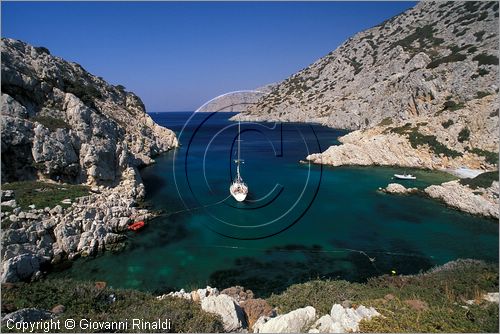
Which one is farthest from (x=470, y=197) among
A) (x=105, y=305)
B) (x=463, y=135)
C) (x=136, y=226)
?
(x=105, y=305)

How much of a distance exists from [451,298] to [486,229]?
2028 centimetres

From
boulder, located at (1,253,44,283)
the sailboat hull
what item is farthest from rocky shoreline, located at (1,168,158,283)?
the sailboat hull

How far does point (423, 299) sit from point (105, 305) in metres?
10.7

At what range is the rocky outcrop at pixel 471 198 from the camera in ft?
97.3

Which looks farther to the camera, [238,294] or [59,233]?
[59,233]

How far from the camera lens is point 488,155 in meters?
43.9

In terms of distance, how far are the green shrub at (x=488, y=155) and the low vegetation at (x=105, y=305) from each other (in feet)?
150

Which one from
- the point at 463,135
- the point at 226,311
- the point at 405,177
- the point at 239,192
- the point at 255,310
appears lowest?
the point at 255,310

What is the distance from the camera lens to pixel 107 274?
66.0 feet

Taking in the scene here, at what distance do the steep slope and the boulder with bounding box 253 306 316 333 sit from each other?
4411cm

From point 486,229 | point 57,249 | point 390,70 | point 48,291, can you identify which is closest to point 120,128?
point 57,249

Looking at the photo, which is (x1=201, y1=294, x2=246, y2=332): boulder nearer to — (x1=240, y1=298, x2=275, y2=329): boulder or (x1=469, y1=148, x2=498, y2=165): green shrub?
(x1=240, y1=298, x2=275, y2=329): boulder

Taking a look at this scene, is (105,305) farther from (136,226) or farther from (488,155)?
(488,155)

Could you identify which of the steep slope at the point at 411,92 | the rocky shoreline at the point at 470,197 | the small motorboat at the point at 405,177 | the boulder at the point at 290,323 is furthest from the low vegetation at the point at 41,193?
the steep slope at the point at 411,92
